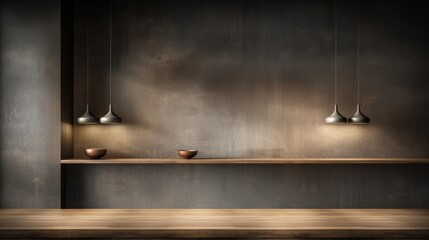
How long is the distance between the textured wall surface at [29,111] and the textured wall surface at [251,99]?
1.09 ft

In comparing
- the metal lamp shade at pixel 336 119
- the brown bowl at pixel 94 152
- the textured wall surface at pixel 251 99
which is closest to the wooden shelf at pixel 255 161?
the brown bowl at pixel 94 152

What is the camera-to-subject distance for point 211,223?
3.14 meters

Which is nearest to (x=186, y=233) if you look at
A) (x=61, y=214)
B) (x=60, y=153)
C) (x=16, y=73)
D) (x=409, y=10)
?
(x=61, y=214)

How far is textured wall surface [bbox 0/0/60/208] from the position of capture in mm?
3660

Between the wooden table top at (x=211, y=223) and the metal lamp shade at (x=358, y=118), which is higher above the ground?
the metal lamp shade at (x=358, y=118)

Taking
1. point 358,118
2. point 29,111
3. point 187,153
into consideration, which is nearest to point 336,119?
point 358,118

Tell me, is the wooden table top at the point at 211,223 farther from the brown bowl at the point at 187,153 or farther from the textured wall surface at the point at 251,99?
the brown bowl at the point at 187,153

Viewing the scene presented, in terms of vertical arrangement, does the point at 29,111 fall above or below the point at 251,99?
below

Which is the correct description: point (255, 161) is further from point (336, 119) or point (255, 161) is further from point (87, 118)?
point (87, 118)

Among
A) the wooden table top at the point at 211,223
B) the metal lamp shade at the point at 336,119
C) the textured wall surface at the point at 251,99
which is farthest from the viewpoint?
the textured wall surface at the point at 251,99

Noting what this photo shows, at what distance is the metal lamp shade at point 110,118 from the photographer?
3641mm

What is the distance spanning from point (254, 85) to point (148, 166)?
4.75ft

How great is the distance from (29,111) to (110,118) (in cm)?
82

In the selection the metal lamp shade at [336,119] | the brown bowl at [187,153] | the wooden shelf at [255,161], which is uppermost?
the metal lamp shade at [336,119]
